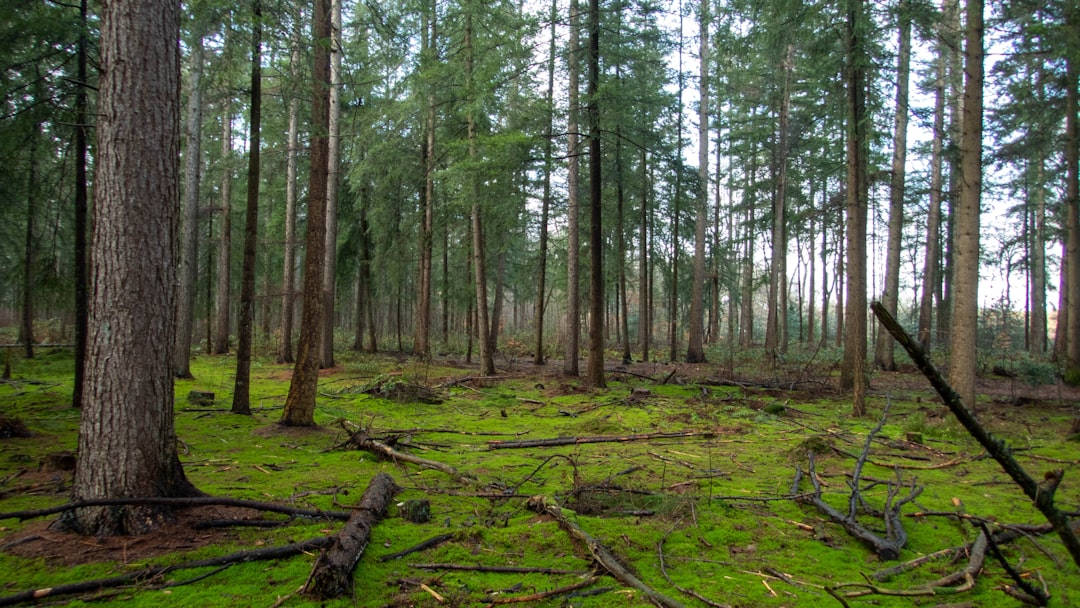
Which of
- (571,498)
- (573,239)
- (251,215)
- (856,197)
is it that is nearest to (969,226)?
(856,197)

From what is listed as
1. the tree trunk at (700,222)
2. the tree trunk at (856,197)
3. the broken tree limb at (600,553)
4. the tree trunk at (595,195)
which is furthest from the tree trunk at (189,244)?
the tree trunk at (700,222)

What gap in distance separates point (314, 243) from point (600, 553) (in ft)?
18.9

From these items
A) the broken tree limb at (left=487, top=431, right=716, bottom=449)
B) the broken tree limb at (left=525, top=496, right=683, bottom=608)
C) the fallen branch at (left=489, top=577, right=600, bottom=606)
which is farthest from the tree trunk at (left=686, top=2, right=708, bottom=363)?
the fallen branch at (left=489, top=577, right=600, bottom=606)

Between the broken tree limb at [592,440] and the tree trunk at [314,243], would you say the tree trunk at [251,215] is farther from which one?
the broken tree limb at [592,440]

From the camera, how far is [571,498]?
15.6 ft

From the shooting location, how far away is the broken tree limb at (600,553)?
2965 millimetres

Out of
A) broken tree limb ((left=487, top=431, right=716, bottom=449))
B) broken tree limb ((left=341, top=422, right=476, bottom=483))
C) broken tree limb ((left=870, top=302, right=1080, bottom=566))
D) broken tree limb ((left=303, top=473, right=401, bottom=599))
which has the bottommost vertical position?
broken tree limb ((left=487, top=431, right=716, bottom=449))

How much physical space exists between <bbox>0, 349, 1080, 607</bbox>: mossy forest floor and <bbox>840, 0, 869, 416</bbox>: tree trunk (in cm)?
103

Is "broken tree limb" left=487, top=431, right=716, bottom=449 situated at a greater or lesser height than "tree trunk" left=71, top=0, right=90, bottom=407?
lesser

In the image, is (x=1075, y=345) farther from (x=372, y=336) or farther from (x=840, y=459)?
(x=372, y=336)

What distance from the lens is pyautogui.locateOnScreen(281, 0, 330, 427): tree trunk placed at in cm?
739

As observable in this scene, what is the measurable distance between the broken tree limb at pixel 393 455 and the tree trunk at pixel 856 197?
7.62m

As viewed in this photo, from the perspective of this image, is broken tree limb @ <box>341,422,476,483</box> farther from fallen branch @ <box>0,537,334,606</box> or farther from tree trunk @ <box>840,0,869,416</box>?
tree trunk @ <box>840,0,869,416</box>

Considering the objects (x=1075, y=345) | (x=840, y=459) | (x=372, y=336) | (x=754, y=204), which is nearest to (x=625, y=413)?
(x=840, y=459)
